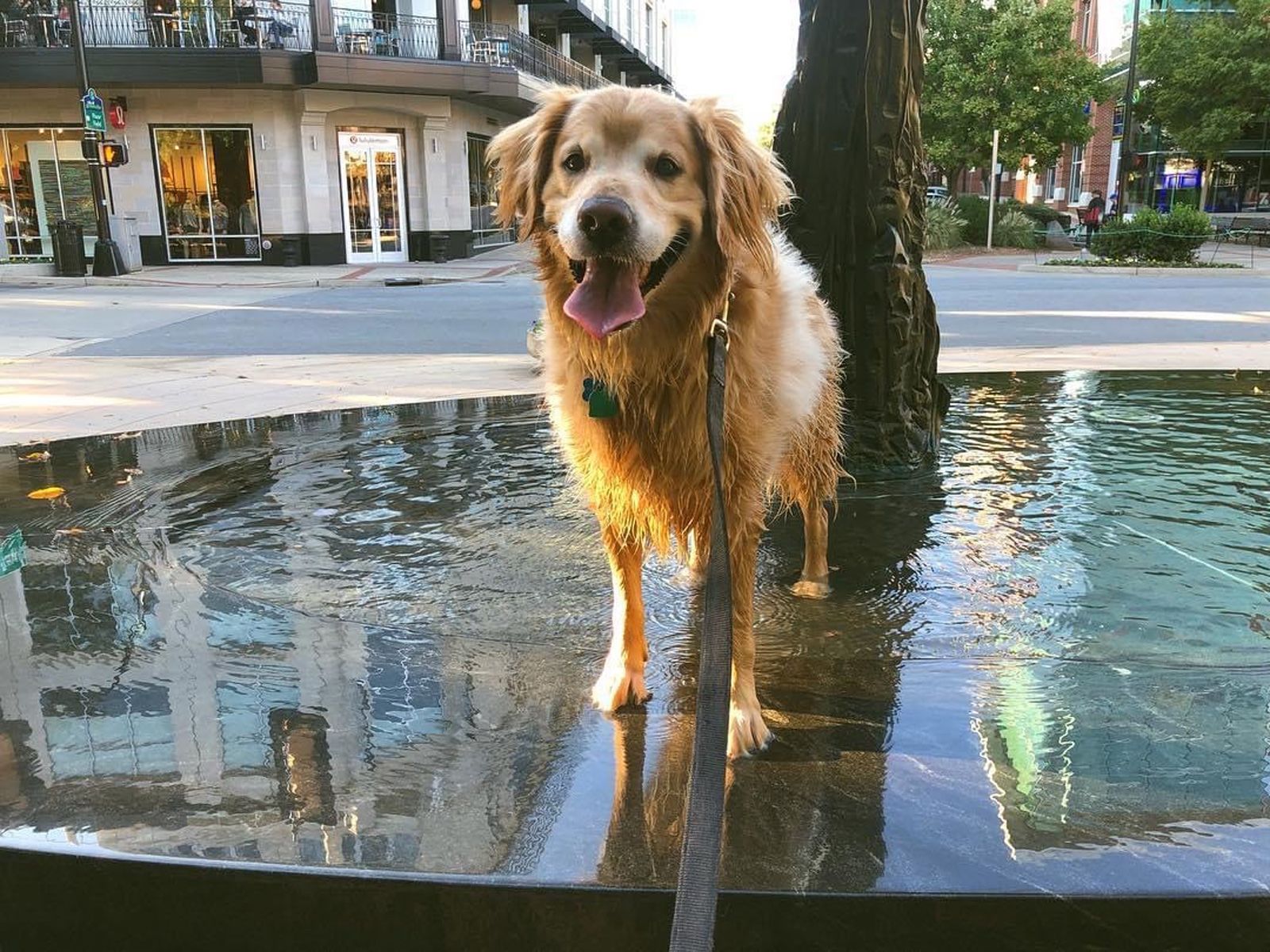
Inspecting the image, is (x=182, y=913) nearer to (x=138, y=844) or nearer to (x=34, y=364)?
(x=138, y=844)

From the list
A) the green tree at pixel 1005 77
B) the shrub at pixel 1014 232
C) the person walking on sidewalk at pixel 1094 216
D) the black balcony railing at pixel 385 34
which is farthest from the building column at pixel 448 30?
the person walking on sidewalk at pixel 1094 216

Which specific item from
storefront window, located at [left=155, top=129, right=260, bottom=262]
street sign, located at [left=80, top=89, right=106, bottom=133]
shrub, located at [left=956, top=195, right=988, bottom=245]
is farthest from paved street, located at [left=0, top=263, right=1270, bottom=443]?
shrub, located at [left=956, top=195, right=988, bottom=245]

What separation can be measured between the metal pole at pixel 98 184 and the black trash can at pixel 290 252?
14.4 feet

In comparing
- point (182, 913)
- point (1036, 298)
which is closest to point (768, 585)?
point (182, 913)

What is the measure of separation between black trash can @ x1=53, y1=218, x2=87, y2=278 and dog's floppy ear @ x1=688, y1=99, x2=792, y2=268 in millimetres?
26780

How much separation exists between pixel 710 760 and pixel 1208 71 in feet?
148

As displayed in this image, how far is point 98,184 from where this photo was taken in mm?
24422

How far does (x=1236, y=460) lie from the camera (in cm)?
577

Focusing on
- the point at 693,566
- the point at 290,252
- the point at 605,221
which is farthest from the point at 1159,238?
the point at 605,221

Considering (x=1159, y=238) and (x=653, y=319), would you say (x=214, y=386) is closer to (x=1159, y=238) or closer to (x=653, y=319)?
(x=653, y=319)

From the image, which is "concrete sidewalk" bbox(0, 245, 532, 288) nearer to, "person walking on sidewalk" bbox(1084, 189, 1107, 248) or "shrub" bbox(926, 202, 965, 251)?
"shrub" bbox(926, 202, 965, 251)

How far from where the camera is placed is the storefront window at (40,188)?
28812mm

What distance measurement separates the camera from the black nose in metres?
2.42

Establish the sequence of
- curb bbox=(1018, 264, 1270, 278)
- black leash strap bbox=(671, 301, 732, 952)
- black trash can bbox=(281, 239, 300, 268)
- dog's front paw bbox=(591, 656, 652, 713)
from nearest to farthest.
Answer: black leash strap bbox=(671, 301, 732, 952), dog's front paw bbox=(591, 656, 652, 713), curb bbox=(1018, 264, 1270, 278), black trash can bbox=(281, 239, 300, 268)
